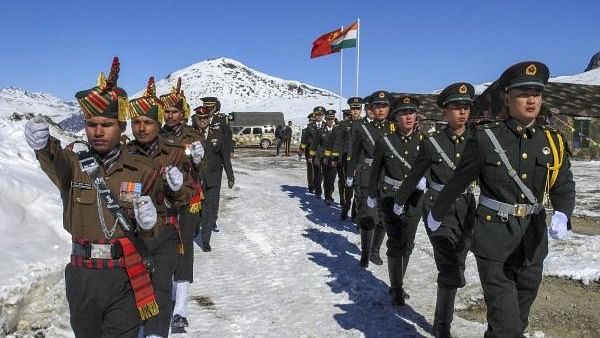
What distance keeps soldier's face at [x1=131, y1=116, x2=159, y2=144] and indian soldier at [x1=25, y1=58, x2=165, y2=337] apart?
4.57 feet

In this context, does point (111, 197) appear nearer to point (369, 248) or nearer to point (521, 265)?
point (521, 265)

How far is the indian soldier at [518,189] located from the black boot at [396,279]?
1948 mm

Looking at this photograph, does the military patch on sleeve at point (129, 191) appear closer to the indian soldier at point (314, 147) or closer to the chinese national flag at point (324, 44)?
the indian soldier at point (314, 147)

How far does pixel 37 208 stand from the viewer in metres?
6.41

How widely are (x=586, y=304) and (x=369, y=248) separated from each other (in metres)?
2.68

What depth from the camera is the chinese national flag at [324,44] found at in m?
26.3

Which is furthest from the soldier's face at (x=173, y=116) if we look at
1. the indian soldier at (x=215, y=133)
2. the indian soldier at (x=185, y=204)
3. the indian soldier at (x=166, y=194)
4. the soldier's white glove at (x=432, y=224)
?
the soldier's white glove at (x=432, y=224)

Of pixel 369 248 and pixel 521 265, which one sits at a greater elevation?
pixel 521 265

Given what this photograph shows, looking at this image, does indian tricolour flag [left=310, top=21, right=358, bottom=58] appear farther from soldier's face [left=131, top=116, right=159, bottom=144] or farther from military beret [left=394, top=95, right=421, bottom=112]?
soldier's face [left=131, top=116, right=159, bottom=144]

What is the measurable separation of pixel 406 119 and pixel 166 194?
3.48 m

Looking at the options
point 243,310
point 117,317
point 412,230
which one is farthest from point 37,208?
point 412,230

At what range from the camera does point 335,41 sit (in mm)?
26203

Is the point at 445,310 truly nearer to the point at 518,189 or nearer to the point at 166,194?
the point at 518,189

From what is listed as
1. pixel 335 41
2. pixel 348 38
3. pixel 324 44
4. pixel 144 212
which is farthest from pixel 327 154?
pixel 324 44
